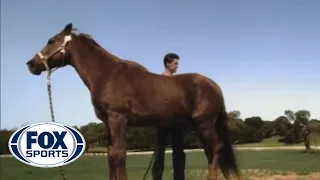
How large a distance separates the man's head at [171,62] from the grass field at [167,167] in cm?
72

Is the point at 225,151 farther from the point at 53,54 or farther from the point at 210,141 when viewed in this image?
the point at 53,54

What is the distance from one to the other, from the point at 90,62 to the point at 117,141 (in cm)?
50

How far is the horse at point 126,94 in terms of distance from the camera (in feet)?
7.77

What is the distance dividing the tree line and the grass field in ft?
0.84

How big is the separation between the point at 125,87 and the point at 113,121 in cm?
21

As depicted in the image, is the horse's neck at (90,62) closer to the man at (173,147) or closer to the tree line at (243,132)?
the man at (173,147)

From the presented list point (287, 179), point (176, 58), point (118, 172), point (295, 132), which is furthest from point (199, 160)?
point (118, 172)

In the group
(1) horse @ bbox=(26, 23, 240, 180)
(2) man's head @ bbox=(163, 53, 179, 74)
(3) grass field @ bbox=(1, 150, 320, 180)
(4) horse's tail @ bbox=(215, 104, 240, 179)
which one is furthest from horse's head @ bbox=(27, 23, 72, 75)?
(3) grass field @ bbox=(1, 150, 320, 180)

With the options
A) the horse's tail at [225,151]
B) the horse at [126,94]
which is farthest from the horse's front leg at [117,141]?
the horse's tail at [225,151]

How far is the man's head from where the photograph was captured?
2.96 meters

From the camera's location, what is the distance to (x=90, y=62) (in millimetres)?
2486

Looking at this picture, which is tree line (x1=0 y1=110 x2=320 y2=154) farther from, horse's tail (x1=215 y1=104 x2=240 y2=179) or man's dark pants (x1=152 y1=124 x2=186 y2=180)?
horse's tail (x1=215 y1=104 x2=240 y2=179)

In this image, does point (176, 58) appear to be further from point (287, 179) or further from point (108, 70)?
point (287, 179)

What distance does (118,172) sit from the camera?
2.39m
